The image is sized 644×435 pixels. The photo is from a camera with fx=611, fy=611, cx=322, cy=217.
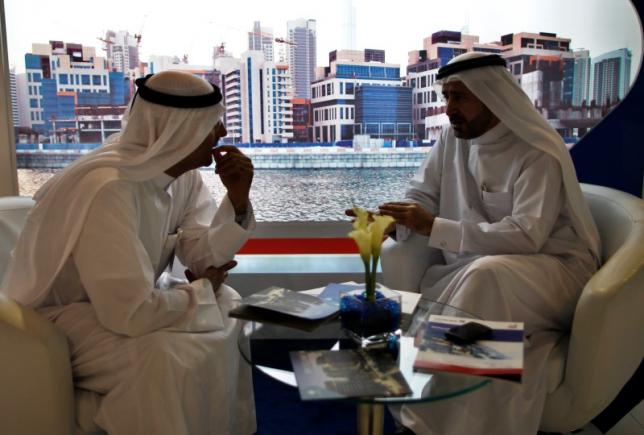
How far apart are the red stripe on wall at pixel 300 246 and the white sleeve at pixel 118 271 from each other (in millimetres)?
1873

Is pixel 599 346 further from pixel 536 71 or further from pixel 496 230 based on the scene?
pixel 536 71

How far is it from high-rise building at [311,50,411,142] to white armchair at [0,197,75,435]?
2476 millimetres

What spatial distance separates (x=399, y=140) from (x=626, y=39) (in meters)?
1.38

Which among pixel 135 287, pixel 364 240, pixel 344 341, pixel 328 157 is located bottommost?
pixel 344 341

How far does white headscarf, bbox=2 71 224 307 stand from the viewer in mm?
1937

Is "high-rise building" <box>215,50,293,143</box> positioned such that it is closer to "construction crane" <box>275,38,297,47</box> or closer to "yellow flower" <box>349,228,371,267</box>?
"construction crane" <box>275,38,297,47</box>

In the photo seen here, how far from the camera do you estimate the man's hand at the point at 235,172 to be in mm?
2449

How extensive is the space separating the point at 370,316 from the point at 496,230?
925 millimetres

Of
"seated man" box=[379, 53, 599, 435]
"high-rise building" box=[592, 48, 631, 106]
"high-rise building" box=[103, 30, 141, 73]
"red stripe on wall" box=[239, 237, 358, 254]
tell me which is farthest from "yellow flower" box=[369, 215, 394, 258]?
"high-rise building" box=[103, 30, 141, 73]

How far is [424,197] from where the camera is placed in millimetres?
3000

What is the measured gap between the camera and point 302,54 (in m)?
3.81

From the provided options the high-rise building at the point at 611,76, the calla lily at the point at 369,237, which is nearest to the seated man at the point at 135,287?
the calla lily at the point at 369,237

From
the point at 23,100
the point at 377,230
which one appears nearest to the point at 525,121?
the point at 377,230

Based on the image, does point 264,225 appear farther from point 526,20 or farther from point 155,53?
point 526,20
